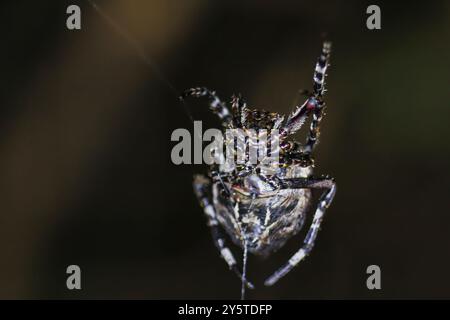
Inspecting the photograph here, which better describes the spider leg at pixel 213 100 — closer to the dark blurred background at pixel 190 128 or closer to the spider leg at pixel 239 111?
the spider leg at pixel 239 111

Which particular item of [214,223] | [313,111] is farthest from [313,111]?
[214,223]

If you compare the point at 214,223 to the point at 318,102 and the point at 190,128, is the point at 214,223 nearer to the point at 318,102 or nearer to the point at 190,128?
the point at 318,102

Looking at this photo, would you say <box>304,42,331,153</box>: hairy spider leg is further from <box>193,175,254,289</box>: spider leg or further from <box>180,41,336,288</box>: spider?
<box>193,175,254,289</box>: spider leg

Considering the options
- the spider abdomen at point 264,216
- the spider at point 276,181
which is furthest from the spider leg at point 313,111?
the spider abdomen at point 264,216

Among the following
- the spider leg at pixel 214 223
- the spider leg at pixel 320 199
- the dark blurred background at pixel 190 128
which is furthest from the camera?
the dark blurred background at pixel 190 128

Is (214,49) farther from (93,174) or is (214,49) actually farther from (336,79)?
(93,174)
